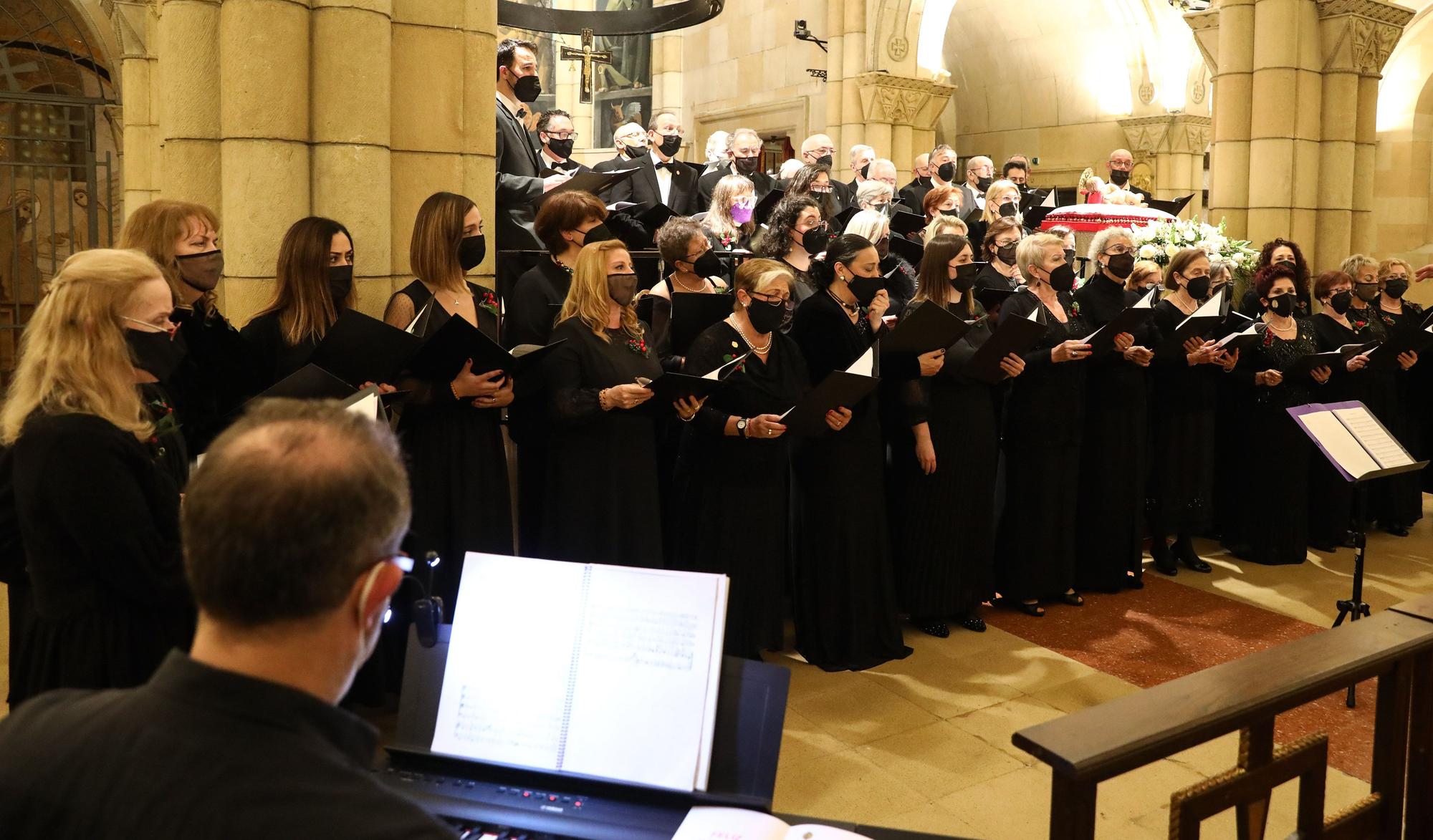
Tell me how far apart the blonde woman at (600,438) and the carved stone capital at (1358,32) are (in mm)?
6544

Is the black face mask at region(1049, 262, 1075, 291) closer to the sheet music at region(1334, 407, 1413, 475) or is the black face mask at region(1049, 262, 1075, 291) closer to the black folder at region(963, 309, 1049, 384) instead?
the black folder at region(963, 309, 1049, 384)

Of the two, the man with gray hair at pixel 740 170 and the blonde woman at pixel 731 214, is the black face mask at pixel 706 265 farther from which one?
the man with gray hair at pixel 740 170

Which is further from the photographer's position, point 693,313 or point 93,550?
point 693,313

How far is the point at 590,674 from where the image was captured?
5.88 ft

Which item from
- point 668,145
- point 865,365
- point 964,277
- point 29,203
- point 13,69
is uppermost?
point 13,69

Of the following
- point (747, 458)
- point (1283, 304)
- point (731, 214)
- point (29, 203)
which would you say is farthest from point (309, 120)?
point (29, 203)

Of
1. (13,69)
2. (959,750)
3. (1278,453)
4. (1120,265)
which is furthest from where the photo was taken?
(13,69)

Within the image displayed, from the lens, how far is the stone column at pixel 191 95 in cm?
411

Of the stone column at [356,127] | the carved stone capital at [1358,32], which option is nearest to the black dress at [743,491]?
the stone column at [356,127]

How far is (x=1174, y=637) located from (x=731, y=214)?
3.10 m

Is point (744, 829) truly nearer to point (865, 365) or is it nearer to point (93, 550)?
point (93, 550)

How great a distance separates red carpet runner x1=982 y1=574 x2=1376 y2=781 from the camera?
420 centimetres

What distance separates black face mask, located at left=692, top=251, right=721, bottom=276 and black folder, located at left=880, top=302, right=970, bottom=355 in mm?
789

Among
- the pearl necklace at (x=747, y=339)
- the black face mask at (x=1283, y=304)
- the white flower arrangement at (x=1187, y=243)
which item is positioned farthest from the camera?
the white flower arrangement at (x=1187, y=243)
